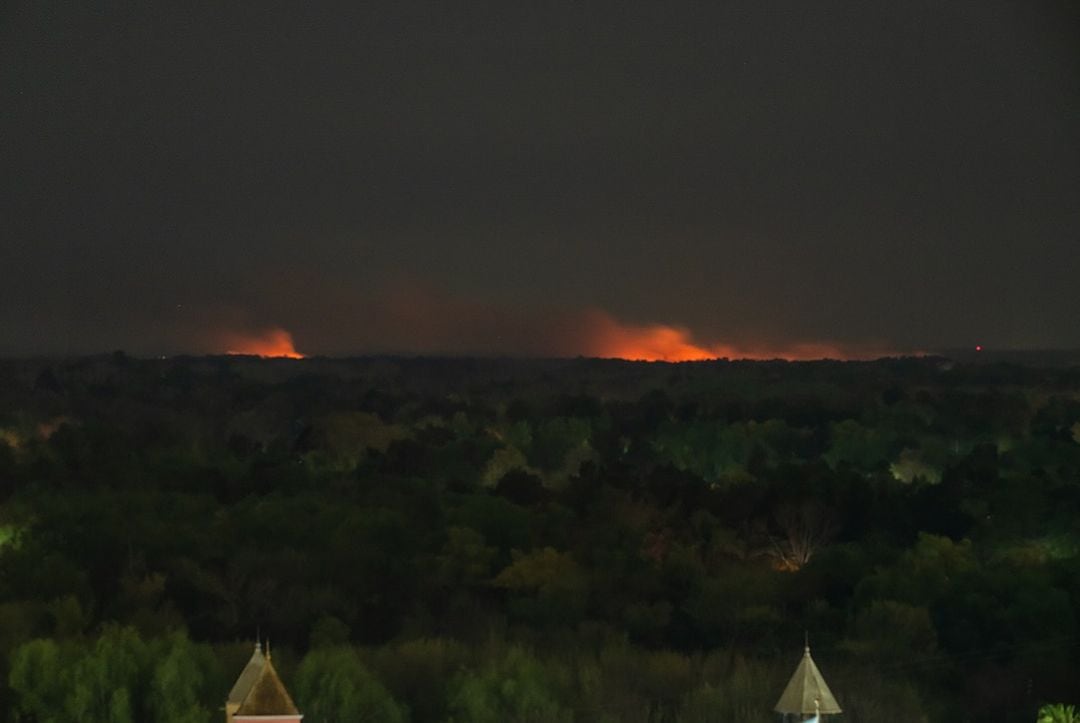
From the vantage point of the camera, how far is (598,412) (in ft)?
546

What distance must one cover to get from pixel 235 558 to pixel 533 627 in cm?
1247

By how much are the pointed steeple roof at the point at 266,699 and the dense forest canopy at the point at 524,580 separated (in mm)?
6147

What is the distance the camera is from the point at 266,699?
Answer: 45812 mm

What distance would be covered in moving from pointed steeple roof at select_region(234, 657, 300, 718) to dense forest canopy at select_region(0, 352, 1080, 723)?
6.15m

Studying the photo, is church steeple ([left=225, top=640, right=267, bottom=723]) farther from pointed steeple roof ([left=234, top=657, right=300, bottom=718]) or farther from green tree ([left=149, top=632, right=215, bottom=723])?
green tree ([left=149, top=632, right=215, bottom=723])

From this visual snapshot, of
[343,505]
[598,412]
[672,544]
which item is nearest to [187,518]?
[343,505]

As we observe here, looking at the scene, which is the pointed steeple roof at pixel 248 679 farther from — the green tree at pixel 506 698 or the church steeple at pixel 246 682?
the green tree at pixel 506 698

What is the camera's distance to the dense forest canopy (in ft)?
184

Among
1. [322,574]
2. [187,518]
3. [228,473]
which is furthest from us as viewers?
[228,473]

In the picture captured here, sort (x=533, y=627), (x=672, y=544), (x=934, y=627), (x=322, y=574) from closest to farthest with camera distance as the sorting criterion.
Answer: (x=934, y=627) < (x=533, y=627) < (x=322, y=574) < (x=672, y=544)

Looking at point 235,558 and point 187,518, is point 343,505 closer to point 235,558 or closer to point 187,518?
point 187,518

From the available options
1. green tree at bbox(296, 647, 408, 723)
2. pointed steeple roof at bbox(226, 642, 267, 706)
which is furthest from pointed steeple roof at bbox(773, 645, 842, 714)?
green tree at bbox(296, 647, 408, 723)

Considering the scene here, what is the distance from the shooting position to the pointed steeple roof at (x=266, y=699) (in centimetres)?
4553

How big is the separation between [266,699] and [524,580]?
1204 inches
